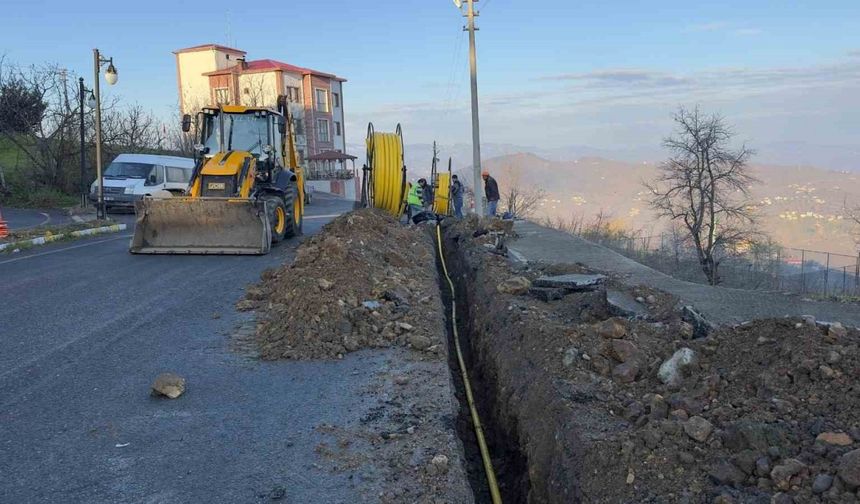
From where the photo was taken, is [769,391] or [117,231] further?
[117,231]

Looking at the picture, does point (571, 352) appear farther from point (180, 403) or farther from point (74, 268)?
point (74, 268)

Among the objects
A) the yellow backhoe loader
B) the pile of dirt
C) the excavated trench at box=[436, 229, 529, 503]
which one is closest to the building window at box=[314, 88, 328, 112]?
the yellow backhoe loader

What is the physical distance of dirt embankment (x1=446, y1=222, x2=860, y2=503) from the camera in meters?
3.33

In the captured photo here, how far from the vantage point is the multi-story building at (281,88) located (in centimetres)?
5716

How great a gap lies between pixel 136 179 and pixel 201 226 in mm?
13034

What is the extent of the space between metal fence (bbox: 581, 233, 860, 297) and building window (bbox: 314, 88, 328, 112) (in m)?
39.7

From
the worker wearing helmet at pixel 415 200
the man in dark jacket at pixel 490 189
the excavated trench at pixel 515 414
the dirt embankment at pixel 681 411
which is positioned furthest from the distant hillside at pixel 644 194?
the dirt embankment at pixel 681 411

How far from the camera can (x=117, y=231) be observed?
18.3 meters

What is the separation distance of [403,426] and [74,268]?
853 centimetres

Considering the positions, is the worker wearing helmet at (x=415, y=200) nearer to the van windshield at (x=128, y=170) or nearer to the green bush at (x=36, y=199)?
the van windshield at (x=128, y=170)

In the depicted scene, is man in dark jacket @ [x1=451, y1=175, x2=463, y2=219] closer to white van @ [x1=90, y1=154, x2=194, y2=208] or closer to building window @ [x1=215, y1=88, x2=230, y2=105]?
white van @ [x1=90, y1=154, x2=194, y2=208]

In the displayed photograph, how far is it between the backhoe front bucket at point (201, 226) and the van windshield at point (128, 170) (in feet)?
41.3

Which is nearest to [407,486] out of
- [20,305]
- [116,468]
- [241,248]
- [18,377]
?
[116,468]

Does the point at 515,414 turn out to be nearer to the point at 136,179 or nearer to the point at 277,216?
the point at 277,216
